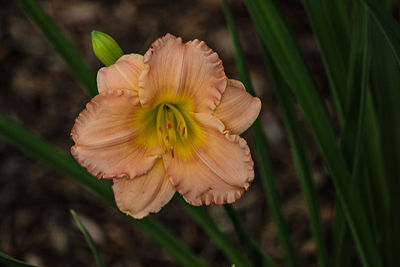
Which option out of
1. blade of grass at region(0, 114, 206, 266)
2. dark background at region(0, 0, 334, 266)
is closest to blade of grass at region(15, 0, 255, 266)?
blade of grass at region(0, 114, 206, 266)

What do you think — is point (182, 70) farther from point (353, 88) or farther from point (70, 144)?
point (70, 144)

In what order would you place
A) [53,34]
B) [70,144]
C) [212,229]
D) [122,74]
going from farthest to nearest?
[70,144] → [212,229] → [53,34] → [122,74]

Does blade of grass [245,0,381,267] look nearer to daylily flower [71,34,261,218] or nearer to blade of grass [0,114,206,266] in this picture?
daylily flower [71,34,261,218]

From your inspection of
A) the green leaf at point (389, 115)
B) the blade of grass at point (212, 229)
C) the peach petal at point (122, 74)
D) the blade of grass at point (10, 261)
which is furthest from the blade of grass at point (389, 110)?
the blade of grass at point (10, 261)

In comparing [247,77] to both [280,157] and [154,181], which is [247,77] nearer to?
[154,181]

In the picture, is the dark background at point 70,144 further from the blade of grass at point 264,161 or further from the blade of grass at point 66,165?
the blade of grass at point 66,165

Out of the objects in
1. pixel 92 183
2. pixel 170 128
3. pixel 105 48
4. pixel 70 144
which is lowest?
pixel 70 144

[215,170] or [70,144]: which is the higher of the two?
[215,170]

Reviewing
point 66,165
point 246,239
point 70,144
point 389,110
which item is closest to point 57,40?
point 66,165
